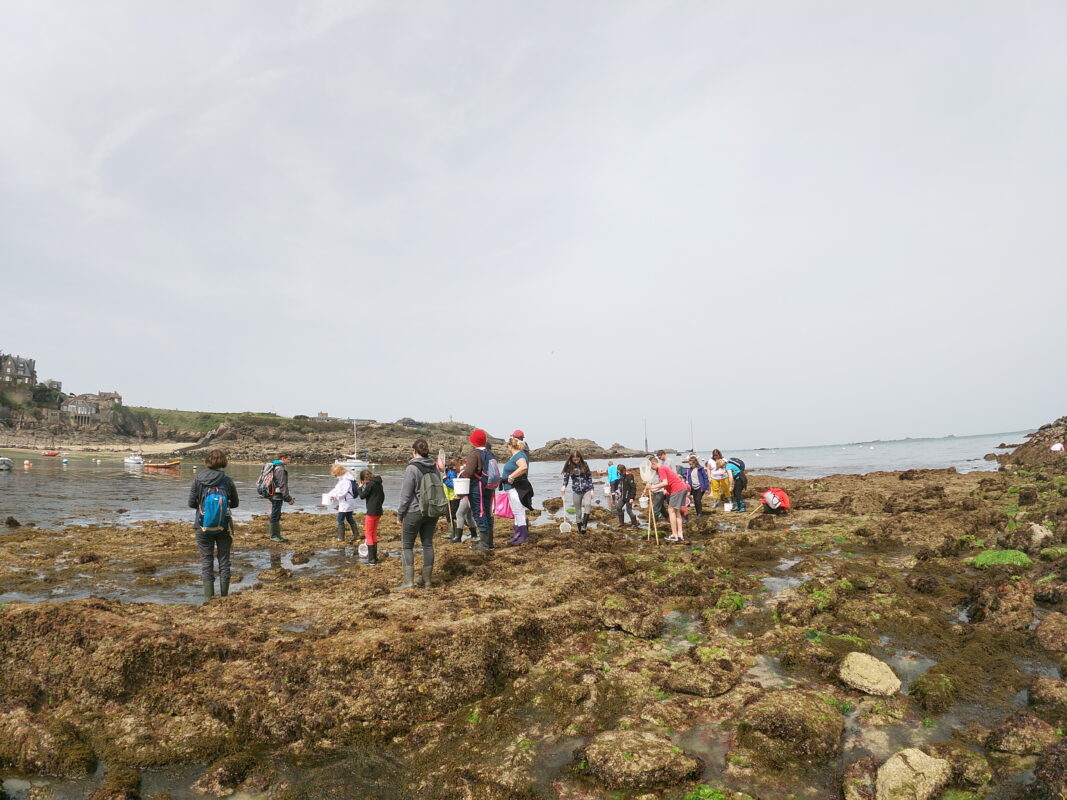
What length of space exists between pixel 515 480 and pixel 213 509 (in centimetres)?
616

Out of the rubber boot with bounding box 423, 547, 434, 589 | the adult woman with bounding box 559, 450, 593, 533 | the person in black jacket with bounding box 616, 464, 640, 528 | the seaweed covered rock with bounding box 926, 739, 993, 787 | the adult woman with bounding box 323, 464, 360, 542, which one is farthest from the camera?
the person in black jacket with bounding box 616, 464, 640, 528

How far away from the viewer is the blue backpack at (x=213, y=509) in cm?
815

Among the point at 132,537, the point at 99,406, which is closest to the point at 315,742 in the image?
the point at 132,537

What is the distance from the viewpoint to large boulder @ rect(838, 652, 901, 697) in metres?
5.01

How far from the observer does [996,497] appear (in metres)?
17.2

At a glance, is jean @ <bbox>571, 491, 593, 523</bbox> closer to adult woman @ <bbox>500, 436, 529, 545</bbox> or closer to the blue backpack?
adult woman @ <bbox>500, 436, 529, 545</bbox>

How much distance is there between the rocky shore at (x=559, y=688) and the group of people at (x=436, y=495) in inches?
41.6

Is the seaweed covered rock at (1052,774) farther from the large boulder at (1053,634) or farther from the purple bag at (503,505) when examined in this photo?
the purple bag at (503,505)

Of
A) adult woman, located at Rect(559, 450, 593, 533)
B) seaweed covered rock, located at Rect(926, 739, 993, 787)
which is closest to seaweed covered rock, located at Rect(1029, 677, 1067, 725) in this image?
seaweed covered rock, located at Rect(926, 739, 993, 787)

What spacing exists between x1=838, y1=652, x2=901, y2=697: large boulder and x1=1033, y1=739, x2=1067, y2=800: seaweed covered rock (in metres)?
1.50

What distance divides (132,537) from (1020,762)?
59.5 ft

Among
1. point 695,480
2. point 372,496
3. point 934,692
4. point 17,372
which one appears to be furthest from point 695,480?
point 17,372

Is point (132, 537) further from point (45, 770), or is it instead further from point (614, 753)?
point (614, 753)

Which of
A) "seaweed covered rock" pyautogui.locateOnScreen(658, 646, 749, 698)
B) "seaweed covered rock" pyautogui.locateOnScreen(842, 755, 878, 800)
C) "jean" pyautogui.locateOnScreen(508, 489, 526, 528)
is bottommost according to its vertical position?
"seaweed covered rock" pyautogui.locateOnScreen(658, 646, 749, 698)
